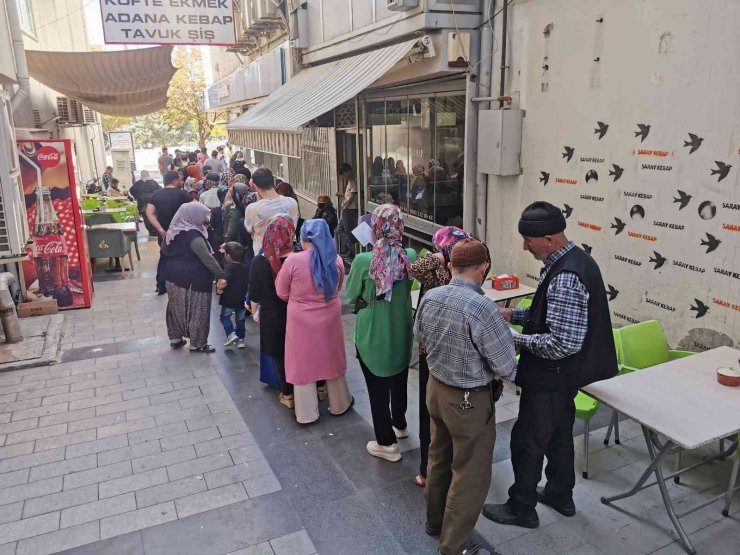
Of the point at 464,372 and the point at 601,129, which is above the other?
the point at 601,129

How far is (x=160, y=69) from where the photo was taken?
37.1 feet

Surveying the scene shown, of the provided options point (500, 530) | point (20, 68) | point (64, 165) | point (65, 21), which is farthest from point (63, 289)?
point (65, 21)

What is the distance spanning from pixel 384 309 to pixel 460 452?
4.00ft

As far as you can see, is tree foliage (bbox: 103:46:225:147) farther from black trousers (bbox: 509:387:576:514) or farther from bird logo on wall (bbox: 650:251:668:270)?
black trousers (bbox: 509:387:576:514)

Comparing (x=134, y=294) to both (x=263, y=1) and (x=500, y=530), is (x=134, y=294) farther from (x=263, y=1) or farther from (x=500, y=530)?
(x=263, y=1)

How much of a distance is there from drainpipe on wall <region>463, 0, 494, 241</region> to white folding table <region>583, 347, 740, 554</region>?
329cm

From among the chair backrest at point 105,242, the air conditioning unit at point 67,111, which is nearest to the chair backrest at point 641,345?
the chair backrest at point 105,242

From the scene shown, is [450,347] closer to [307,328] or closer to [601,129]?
[307,328]

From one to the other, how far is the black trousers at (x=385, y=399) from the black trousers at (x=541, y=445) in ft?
3.27

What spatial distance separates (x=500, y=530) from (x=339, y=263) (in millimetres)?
2380

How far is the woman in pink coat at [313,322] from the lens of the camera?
14.5ft

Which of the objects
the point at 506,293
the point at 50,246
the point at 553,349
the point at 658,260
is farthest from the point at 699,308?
the point at 50,246

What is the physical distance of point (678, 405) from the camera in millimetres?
3084

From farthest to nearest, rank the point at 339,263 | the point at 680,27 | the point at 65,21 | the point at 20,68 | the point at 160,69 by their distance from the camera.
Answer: the point at 65,21 < the point at 160,69 < the point at 20,68 < the point at 339,263 < the point at 680,27
